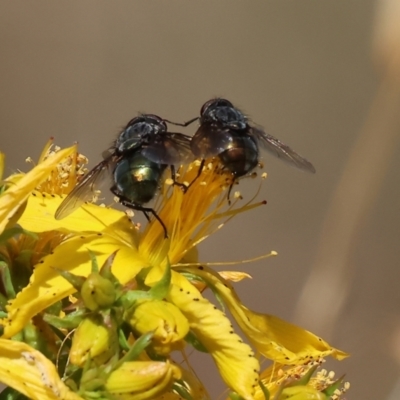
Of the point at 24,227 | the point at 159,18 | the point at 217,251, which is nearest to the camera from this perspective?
the point at 24,227

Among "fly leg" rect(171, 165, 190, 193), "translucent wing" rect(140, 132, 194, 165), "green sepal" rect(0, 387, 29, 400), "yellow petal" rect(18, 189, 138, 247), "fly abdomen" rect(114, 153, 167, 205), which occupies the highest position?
"translucent wing" rect(140, 132, 194, 165)

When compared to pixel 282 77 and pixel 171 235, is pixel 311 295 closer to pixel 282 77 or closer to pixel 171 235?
pixel 282 77

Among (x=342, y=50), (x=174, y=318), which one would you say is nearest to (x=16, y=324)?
(x=174, y=318)

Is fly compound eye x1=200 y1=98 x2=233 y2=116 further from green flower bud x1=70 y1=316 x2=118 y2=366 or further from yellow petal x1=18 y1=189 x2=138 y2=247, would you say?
green flower bud x1=70 y1=316 x2=118 y2=366

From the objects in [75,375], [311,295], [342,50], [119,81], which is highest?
[342,50]

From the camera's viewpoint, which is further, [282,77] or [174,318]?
[282,77]

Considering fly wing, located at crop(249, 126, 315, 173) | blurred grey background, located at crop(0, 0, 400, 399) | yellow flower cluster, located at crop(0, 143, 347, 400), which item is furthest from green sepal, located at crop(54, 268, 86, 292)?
blurred grey background, located at crop(0, 0, 400, 399)

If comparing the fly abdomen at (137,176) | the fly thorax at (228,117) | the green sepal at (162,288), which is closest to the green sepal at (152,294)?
the green sepal at (162,288)

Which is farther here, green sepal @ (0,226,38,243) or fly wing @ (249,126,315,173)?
fly wing @ (249,126,315,173)
